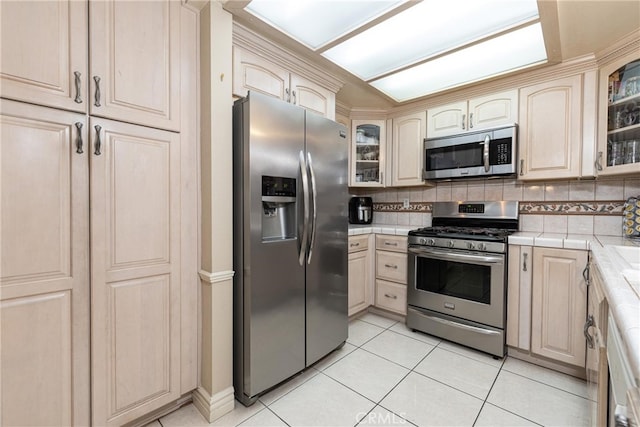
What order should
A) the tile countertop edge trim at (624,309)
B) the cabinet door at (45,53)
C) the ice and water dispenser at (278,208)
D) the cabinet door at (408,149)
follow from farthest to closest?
1. the cabinet door at (408,149)
2. the ice and water dispenser at (278,208)
3. the cabinet door at (45,53)
4. the tile countertop edge trim at (624,309)

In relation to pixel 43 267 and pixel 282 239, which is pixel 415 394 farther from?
pixel 43 267

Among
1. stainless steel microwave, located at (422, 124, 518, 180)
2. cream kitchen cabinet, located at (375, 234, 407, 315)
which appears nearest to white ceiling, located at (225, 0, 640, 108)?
stainless steel microwave, located at (422, 124, 518, 180)

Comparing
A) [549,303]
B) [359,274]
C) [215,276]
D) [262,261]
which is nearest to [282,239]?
[262,261]

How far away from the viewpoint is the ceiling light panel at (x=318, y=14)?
1510 millimetres

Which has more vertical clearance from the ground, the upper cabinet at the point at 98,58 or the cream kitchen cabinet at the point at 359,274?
the upper cabinet at the point at 98,58

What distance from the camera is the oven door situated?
6.75ft

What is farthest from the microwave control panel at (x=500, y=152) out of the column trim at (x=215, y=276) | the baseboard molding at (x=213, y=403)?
the baseboard molding at (x=213, y=403)

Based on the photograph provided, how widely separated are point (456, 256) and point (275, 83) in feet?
6.22

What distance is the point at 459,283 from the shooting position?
2.25m

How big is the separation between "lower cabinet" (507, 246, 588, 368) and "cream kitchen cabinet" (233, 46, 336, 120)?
1858 mm

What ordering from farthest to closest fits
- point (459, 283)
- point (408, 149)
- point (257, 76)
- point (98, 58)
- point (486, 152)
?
point (408, 149), point (486, 152), point (459, 283), point (257, 76), point (98, 58)

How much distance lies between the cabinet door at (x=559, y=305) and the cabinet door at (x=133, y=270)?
2.34 metres

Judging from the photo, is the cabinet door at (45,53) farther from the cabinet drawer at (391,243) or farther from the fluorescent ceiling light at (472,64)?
the cabinet drawer at (391,243)

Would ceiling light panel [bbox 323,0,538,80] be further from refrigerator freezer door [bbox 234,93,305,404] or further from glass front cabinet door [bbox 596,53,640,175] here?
glass front cabinet door [bbox 596,53,640,175]
